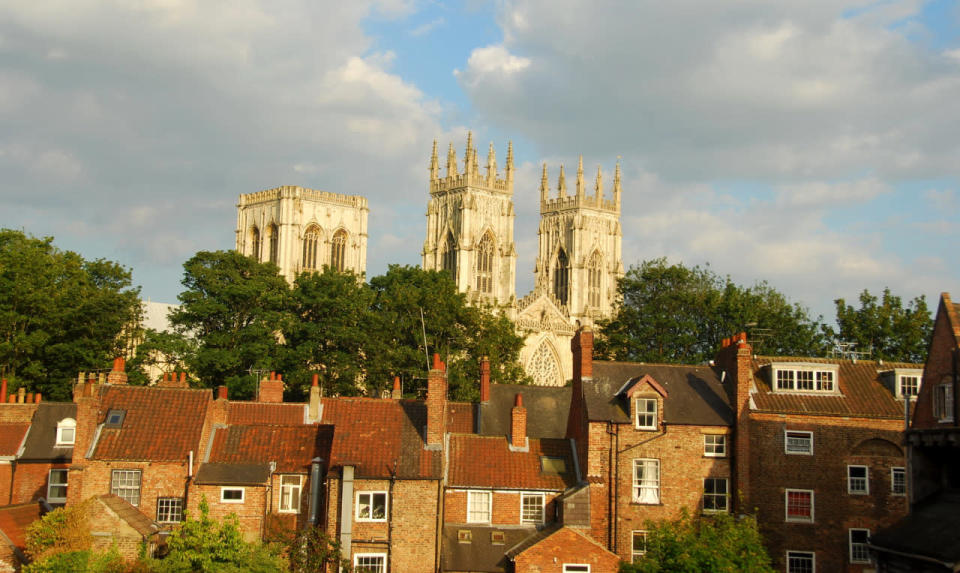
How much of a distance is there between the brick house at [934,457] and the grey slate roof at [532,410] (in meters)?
16.5

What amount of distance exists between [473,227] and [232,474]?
3199 inches

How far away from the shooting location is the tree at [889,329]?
5847 centimetres

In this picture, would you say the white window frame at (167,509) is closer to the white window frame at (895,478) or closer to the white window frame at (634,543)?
the white window frame at (634,543)

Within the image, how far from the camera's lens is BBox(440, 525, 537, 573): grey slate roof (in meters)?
36.5

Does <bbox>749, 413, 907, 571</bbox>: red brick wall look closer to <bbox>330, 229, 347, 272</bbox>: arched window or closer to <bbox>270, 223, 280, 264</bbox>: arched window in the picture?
<bbox>270, 223, 280, 264</bbox>: arched window

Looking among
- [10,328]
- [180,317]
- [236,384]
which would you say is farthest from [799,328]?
[10,328]

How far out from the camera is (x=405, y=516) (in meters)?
37.0

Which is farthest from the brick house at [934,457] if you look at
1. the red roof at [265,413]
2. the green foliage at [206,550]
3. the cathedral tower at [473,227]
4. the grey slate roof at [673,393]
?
the cathedral tower at [473,227]

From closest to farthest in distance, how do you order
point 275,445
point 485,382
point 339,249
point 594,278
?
1. point 275,445
2. point 485,382
3. point 339,249
4. point 594,278

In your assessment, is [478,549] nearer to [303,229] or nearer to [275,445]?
[275,445]

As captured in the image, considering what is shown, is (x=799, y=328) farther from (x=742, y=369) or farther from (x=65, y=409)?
(x=65, y=409)

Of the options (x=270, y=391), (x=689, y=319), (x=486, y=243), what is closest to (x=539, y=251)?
(x=486, y=243)

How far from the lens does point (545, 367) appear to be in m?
108

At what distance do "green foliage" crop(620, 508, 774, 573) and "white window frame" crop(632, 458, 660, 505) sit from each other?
4.22 ft
